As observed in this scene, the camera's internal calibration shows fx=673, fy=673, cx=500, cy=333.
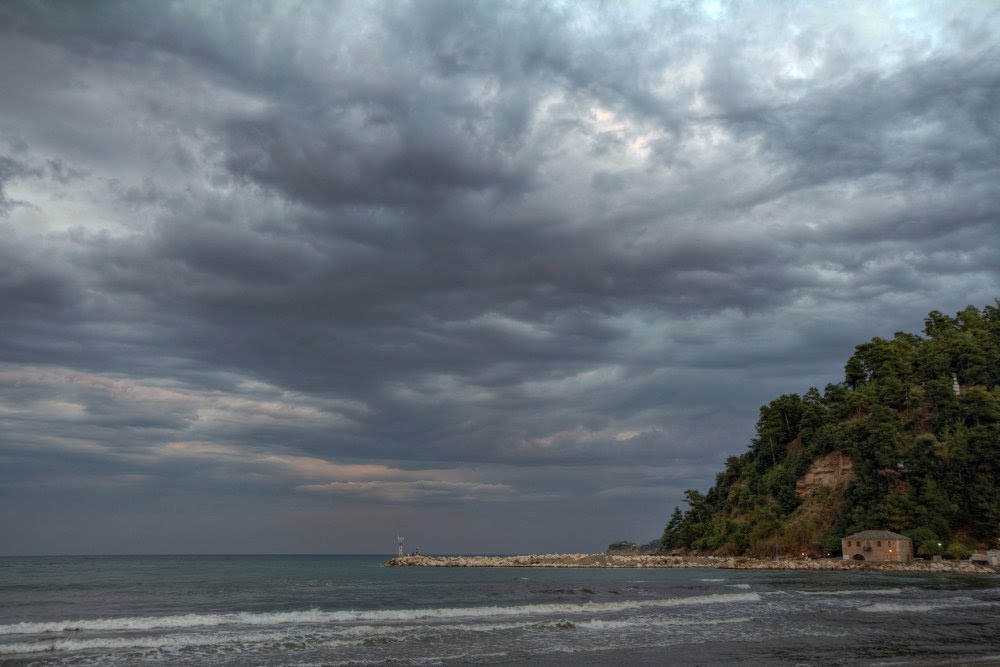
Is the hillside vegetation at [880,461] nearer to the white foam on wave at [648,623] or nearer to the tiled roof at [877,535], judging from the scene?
the tiled roof at [877,535]

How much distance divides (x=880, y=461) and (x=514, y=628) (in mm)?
67065

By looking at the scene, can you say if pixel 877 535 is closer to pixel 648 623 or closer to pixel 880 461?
pixel 880 461

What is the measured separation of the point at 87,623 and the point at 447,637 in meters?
15.2

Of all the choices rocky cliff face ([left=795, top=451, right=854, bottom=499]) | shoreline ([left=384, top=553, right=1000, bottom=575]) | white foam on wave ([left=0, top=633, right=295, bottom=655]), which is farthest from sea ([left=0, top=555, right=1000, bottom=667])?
rocky cliff face ([left=795, top=451, right=854, bottom=499])

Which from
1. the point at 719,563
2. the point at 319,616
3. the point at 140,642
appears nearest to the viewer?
the point at 140,642

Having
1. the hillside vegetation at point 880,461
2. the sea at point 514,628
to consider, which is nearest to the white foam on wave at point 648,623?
the sea at point 514,628

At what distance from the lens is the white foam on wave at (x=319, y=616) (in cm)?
2603

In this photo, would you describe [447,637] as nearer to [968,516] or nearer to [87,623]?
[87,623]

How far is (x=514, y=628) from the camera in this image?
25453mm

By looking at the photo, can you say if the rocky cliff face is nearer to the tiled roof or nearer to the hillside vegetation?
the hillside vegetation

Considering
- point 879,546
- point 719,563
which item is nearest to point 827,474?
point 879,546

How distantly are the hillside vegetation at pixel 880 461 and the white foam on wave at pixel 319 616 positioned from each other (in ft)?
164

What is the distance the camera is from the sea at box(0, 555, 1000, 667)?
19.0m

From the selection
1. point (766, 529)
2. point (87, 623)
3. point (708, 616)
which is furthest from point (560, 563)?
point (87, 623)
